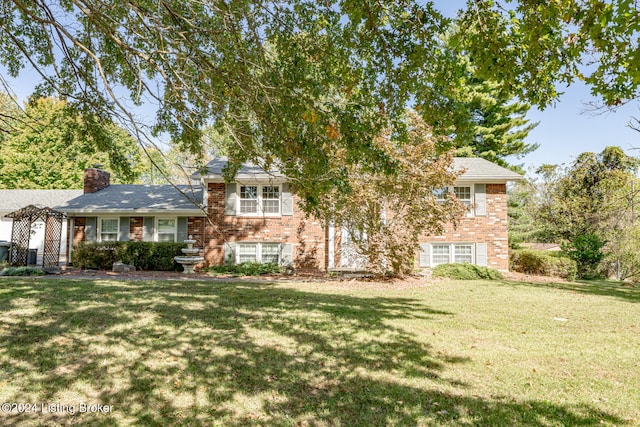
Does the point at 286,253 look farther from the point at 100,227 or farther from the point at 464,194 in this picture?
the point at 100,227

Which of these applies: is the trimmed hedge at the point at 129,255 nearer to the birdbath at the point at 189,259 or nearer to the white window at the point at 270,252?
the birdbath at the point at 189,259

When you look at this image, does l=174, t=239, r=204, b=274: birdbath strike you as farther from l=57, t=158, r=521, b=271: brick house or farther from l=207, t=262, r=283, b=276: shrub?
l=57, t=158, r=521, b=271: brick house

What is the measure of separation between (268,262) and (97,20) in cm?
1161

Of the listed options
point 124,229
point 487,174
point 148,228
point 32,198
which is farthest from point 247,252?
point 32,198

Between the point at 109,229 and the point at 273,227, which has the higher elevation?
the point at 273,227

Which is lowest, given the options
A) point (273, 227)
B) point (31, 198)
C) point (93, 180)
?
point (273, 227)

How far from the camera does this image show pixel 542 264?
1505 centimetres

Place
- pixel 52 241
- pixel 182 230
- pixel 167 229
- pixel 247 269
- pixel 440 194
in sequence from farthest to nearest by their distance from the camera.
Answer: pixel 52 241, pixel 167 229, pixel 182 230, pixel 440 194, pixel 247 269

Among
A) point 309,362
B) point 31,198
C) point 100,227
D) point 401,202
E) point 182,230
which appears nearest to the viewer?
point 309,362

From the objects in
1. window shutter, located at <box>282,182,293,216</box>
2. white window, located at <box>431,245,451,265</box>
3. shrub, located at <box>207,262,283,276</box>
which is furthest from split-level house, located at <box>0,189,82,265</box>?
white window, located at <box>431,245,451,265</box>

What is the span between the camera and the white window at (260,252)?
604 inches

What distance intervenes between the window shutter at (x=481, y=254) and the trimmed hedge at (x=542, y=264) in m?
1.85

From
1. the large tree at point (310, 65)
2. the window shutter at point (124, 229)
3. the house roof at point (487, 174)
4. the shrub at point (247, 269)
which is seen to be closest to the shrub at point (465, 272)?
the house roof at point (487, 174)

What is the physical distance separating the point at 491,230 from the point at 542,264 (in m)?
2.37
